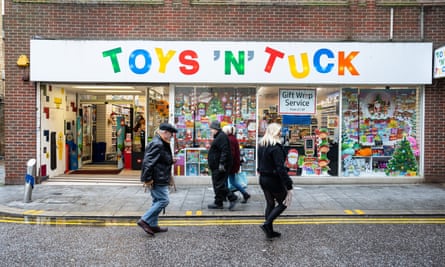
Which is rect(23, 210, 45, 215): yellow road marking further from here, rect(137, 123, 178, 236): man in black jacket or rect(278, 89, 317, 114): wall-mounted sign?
rect(278, 89, 317, 114): wall-mounted sign

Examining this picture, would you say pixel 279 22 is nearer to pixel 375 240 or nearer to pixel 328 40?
pixel 328 40

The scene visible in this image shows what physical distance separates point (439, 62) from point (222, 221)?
751 cm

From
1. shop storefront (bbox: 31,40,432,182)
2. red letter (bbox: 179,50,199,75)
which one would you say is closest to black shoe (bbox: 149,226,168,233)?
shop storefront (bbox: 31,40,432,182)

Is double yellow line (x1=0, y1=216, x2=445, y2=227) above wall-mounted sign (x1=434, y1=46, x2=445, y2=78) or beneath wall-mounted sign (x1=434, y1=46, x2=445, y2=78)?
beneath

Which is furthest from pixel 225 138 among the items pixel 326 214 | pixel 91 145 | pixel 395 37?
pixel 91 145

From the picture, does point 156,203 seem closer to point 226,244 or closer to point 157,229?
point 157,229

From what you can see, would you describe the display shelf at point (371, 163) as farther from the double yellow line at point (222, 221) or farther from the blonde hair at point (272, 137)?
the blonde hair at point (272, 137)

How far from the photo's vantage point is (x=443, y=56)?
955cm

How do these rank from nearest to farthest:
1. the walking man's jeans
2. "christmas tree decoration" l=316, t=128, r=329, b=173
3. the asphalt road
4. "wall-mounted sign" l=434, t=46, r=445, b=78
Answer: the asphalt road < the walking man's jeans < "wall-mounted sign" l=434, t=46, r=445, b=78 < "christmas tree decoration" l=316, t=128, r=329, b=173

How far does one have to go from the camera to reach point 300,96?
10477 millimetres

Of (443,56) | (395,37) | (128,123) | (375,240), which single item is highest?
(395,37)

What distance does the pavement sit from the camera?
23.8 feet

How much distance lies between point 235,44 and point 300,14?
6.77 ft

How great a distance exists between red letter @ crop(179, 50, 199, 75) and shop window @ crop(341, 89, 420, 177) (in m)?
4.45
